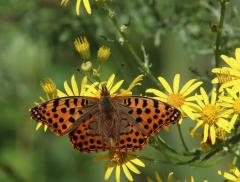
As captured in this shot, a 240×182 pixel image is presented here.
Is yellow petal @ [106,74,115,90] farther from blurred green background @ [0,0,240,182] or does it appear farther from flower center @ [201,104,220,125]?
flower center @ [201,104,220,125]

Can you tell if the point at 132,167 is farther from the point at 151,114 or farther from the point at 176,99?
the point at 176,99

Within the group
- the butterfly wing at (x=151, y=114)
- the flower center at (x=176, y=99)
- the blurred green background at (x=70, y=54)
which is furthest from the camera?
the blurred green background at (x=70, y=54)

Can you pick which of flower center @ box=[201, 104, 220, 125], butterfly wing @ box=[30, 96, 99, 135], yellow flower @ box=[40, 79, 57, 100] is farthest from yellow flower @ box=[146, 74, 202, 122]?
yellow flower @ box=[40, 79, 57, 100]

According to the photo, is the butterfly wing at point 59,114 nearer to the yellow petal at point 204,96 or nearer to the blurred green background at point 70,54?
the blurred green background at point 70,54

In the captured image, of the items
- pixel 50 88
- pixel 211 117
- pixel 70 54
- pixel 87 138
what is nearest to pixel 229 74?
pixel 211 117

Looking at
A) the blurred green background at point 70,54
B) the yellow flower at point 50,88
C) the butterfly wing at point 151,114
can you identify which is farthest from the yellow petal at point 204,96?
the yellow flower at point 50,88

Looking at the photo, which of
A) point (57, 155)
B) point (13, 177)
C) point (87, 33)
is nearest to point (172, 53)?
point (87, 33)

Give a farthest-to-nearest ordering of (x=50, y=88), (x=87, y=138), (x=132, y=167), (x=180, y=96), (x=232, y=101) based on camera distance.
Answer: (x=50, y=88) → (x=180, y=96) → (x=132, y=167) → (x=87, y=138) → (x=232, y=101)
